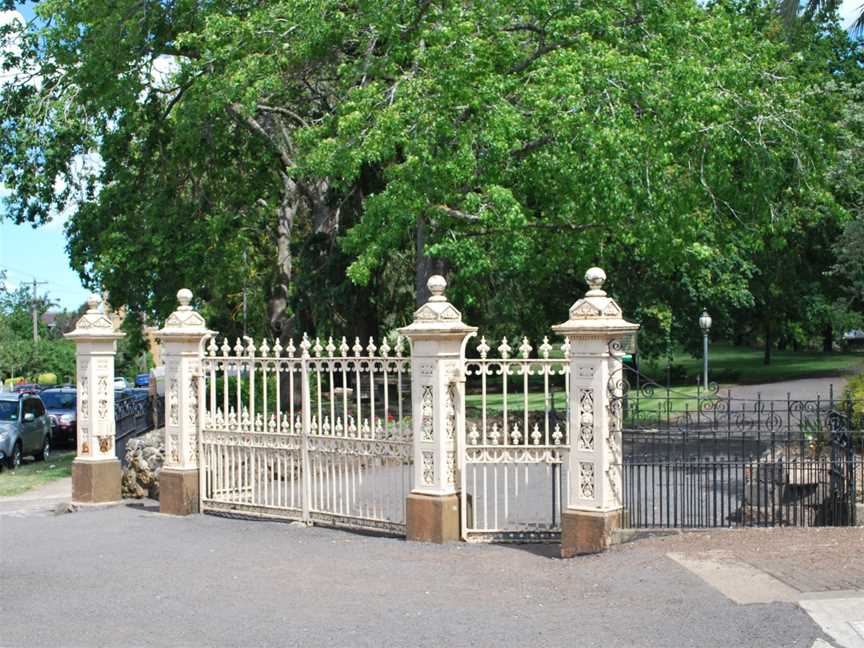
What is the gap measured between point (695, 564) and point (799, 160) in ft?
40.0

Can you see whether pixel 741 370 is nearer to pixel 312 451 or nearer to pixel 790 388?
pixel 790 388

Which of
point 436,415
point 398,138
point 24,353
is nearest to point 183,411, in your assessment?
point 436,415

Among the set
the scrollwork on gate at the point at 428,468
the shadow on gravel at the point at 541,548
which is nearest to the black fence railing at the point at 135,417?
the scrollwork on gate at the point at 428,468

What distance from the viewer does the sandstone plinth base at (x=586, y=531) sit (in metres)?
9.53

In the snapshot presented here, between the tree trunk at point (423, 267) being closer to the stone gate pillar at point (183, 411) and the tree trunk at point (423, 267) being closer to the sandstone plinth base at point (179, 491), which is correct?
the stone gate pillar at point (183, 411)

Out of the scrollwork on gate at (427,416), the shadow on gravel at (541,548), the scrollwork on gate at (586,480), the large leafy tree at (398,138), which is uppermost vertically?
the large leafy tree at (398,138)

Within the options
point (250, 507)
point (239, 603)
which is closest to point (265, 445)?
point (250, 507)

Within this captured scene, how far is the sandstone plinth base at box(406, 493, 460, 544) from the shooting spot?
10.4 meters

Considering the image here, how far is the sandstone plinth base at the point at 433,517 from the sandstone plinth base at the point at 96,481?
5372 millimetres

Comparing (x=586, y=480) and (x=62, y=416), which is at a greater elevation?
(x=586, y=480)

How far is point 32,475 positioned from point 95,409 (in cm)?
712

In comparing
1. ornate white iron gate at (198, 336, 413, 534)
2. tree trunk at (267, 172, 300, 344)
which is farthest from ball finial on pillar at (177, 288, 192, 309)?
tree trunk at (267, 172, 300, 344)

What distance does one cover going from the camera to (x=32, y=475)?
20.3m

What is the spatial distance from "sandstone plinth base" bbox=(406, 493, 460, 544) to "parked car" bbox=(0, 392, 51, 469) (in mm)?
14287
